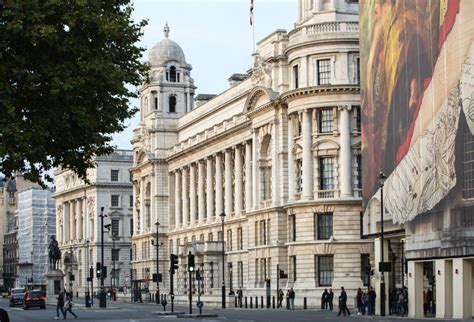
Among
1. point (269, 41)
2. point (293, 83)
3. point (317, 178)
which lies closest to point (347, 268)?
point (317, 178)

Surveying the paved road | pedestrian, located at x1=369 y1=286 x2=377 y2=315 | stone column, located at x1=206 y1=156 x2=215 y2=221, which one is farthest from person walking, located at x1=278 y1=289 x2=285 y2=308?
stone column, located at x1=206 y1=156 x2=215 y2=221

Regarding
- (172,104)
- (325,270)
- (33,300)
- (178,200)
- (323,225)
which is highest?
(172,104)

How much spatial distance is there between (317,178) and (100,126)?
60165 millimetres

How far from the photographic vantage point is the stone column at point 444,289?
220 ft

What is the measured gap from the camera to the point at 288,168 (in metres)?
112

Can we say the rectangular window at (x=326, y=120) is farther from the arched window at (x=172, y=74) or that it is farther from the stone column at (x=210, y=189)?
the arched window at (x=172, y=74)

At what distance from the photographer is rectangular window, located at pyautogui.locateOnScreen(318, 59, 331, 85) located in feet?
347

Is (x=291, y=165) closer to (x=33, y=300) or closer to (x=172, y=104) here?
(x=33, y=300)

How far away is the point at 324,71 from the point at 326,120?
4398 millimetres

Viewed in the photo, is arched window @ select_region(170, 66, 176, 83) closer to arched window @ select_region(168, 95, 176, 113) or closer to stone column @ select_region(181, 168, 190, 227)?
arched window @ select_region(168, 95, 176, 113)

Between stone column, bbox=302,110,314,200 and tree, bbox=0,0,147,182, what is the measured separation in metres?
58.8

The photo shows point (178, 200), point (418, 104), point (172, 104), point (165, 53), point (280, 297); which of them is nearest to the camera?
point (418, 104)

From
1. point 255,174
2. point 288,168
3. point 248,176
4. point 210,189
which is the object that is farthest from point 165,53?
point 288,168

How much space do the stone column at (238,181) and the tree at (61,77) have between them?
8560 cm
